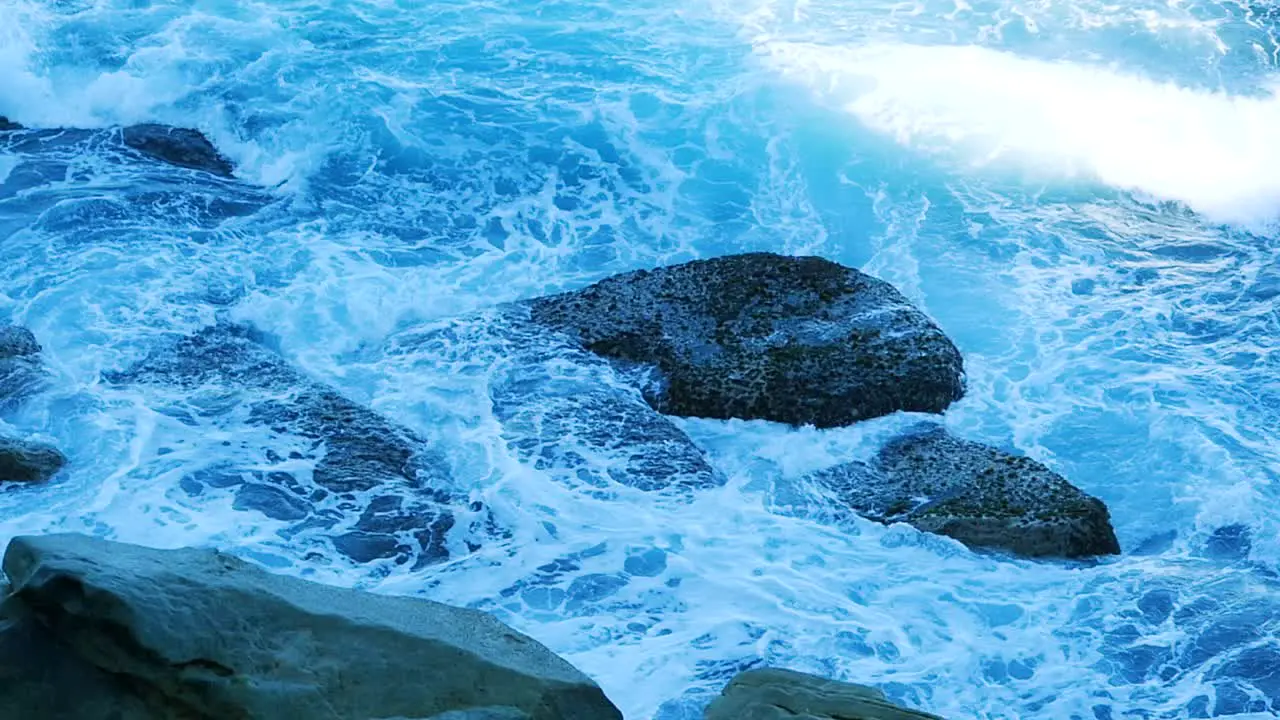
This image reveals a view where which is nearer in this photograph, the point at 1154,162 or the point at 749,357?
the point at 749,357

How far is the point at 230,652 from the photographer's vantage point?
428cm

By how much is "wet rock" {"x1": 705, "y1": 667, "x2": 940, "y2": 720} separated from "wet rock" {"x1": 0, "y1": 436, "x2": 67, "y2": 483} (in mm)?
4406

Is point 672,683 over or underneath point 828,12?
underneath

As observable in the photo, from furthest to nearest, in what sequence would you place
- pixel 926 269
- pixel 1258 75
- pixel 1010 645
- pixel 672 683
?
1. pixel 1258 75
2. pixel 926 269
3. pixel 1010 645
4. pixel 672 683

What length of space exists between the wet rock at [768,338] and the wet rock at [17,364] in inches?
133

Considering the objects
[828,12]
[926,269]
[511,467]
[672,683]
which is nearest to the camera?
[672,683]

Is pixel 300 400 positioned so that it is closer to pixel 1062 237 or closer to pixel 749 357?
pixel 749 357

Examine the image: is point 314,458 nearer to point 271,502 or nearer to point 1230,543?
point 271,502

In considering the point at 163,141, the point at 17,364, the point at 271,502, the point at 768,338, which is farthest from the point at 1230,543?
the point at 163,141

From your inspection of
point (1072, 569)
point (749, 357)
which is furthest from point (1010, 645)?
point (749, 357)

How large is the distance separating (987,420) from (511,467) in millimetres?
3133

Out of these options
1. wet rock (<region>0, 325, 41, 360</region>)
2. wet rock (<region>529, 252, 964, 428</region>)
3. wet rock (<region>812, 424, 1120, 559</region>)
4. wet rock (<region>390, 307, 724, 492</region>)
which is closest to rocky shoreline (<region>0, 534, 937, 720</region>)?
wet rock (<region>812, 424, 1120, 559</region>)

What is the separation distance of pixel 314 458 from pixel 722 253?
4331mm

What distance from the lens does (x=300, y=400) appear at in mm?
8312
